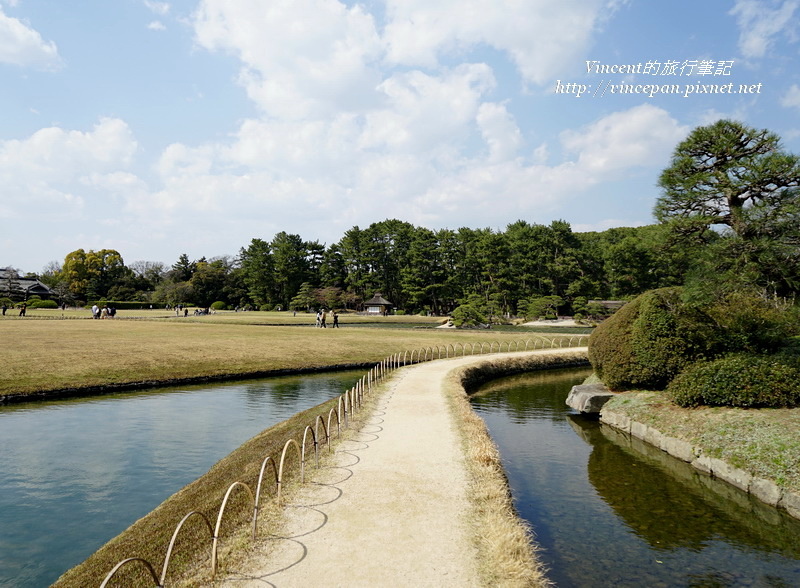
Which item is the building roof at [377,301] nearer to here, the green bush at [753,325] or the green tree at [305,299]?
the green tree at [305,299]

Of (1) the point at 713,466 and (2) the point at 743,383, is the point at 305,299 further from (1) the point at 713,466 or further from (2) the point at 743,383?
(1) the point at 713,466

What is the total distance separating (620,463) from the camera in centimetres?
1306

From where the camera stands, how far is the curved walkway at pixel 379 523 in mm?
6094

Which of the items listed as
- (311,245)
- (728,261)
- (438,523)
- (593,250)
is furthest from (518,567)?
(311,245)

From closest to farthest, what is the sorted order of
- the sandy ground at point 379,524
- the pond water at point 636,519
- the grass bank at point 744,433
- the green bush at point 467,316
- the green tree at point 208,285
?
the sandy ground at point 379,524 < the pond water at point 636,519 < the grass bank at point 744,433 < the green bush at point 467,316 < the green tree at point 208,285

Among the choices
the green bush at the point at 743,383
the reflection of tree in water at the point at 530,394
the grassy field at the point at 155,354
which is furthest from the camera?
the grassy field at the point at 155,354

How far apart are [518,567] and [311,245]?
98.2m

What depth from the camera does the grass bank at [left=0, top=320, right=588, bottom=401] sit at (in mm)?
21094

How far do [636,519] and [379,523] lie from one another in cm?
538

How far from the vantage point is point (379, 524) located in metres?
7.54

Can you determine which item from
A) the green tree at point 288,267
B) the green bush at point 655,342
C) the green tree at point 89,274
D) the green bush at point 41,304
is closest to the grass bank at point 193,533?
the green bush at point 655,342

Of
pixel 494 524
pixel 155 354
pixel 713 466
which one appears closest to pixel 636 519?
pixel 713 466

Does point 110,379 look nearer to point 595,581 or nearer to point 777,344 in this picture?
point 595,581

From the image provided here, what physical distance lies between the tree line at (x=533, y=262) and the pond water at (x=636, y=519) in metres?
5.86
